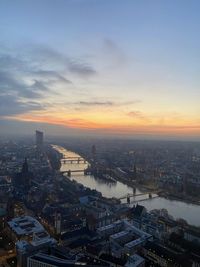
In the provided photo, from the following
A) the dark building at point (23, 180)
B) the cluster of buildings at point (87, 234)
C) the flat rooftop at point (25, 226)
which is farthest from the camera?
the dark building at point (23, 180)

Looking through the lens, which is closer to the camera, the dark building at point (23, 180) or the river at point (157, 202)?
the river at point (157, 202)

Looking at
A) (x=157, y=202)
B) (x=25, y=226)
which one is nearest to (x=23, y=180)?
(x=157, y=202)

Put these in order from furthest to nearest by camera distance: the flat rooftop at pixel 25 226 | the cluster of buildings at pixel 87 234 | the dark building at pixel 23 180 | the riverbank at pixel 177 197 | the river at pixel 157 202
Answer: the dark building at pixel 23 180 < the riverbank at pixel 177 197 < the river at pixel 157 202 < the flat rooftop at pixel 25 226 < the cluster of buildings at pixel 87 234

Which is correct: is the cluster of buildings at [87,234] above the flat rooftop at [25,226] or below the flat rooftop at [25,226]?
below

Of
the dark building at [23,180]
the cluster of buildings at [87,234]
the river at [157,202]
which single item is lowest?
the river at [157,202]

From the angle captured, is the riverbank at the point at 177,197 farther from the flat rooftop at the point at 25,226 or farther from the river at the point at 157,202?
the flat rooftop at the point at 25,226

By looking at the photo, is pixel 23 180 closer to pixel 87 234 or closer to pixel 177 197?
pixel 177 197

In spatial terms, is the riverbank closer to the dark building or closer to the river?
the river

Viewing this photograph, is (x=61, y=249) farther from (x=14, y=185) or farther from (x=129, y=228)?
(x=14, y=185)

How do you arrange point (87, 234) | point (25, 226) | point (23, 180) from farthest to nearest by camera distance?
1. point (23, 180)
2. point (25, 226)
3. point (87, 234)

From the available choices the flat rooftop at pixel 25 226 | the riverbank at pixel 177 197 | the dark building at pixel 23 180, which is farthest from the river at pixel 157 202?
the flat rooftop at pixel 25 226

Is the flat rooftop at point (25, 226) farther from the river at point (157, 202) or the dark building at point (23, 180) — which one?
the dark building at point (23, 180)
